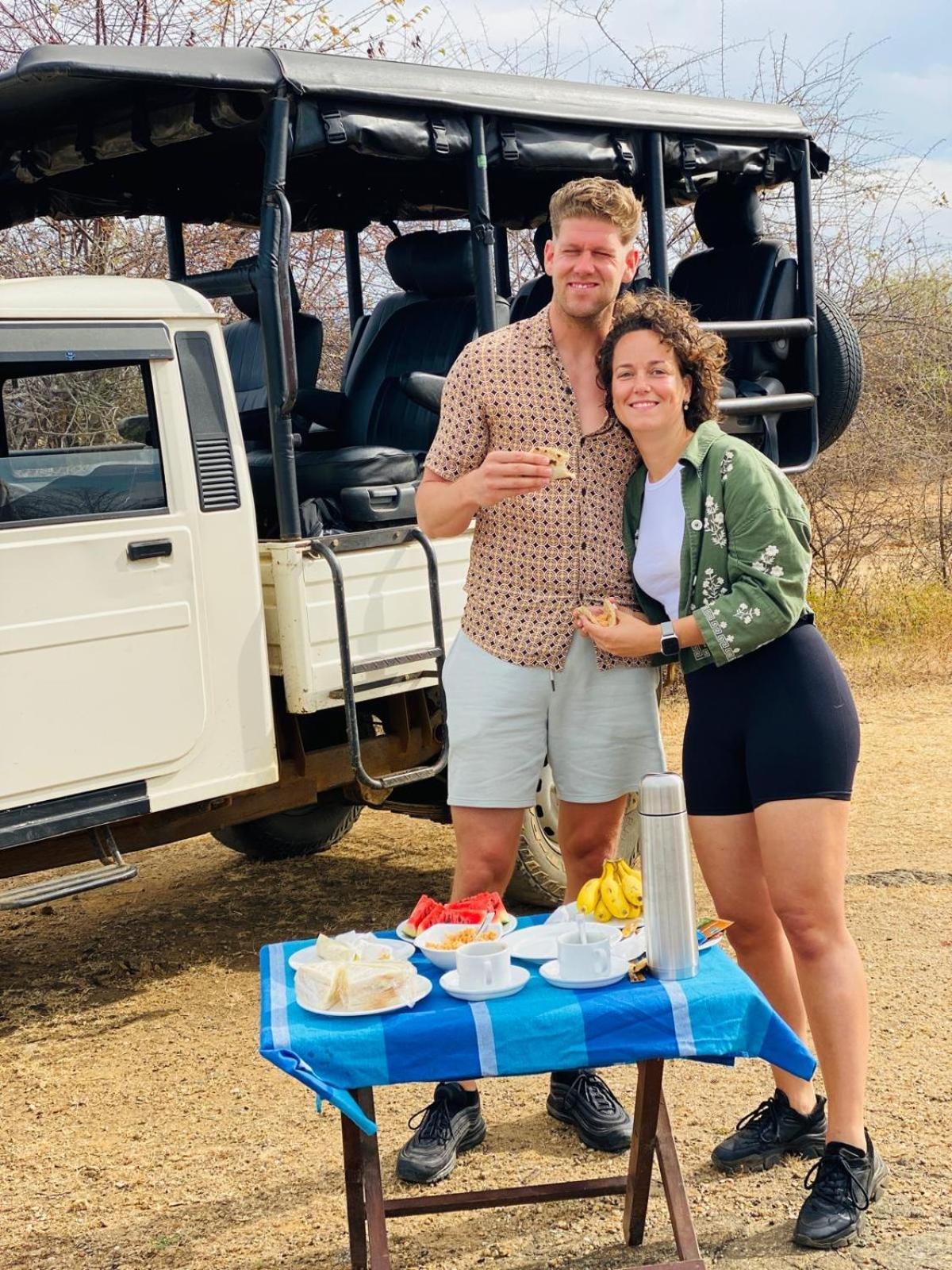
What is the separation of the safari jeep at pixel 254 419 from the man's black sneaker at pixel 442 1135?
126 cm

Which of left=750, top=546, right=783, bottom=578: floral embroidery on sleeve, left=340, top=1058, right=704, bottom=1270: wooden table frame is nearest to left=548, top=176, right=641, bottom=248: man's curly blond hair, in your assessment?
left=750, top=546, right=783, bottom=578: floral embroidery on sleeve

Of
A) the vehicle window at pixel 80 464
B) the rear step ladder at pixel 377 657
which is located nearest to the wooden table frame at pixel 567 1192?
the rear step ladder at pixel 377 657

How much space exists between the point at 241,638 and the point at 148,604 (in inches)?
12.6

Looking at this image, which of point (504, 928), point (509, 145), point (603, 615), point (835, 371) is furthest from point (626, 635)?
point (835, 371)

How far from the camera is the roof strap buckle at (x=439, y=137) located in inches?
181

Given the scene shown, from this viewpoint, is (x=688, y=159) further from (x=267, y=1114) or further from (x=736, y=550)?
(x=267, y=1114)

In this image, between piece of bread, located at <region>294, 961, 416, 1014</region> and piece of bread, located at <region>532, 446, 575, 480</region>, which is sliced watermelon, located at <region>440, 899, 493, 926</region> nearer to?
piece of bread, located at <region>294, 961, 416, 1014</region>

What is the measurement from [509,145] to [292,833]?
3.01m

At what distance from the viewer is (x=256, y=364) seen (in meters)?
5.79

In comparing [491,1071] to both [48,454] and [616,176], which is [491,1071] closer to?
[48,454]

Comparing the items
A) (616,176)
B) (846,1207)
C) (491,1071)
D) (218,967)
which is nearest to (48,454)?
(218,967)

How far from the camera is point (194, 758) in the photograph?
14.1 feet

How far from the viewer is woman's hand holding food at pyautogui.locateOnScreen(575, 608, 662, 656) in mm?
3049

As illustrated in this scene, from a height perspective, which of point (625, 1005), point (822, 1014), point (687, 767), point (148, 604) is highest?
point (148, 604)
